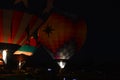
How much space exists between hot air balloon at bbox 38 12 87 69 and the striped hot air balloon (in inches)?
186

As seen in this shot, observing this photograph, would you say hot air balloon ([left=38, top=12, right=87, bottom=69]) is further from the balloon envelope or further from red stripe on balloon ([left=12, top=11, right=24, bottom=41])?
red stripe on balloon ([left=12, top=11, right=24, bottom=41])

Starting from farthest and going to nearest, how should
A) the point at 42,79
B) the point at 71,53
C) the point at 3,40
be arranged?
1. the point at 71,53
2. the point at 3,40
3. the point at 42,79

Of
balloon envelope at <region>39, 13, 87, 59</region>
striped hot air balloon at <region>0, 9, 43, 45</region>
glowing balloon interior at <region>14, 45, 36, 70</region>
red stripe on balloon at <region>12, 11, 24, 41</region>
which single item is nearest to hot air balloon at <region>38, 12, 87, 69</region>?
balloon envelope at <region>39, 13, 87, 59</region>

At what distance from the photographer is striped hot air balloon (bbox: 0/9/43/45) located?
75.3 feet

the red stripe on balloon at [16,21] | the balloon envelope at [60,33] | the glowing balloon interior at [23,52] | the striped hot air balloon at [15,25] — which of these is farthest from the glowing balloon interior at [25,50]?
the red stripe on balloon at [16,21]

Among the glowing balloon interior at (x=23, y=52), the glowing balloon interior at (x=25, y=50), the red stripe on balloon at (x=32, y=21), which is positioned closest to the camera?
the red stripe on balloon at (x=32, y=21)

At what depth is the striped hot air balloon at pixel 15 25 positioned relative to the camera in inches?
903

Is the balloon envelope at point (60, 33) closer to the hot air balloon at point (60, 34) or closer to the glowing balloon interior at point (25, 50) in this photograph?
the hot air balloon at point (60, 34)

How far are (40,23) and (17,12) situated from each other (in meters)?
2.15

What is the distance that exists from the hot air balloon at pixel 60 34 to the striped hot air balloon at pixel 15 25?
15.5 feet

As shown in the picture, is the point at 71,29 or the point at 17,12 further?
the point at 71,29

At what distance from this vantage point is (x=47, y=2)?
26156 mm

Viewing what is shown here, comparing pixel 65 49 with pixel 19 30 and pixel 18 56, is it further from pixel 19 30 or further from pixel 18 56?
pixel 19 30

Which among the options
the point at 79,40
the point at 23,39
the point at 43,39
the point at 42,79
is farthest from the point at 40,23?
the point at 42,79
